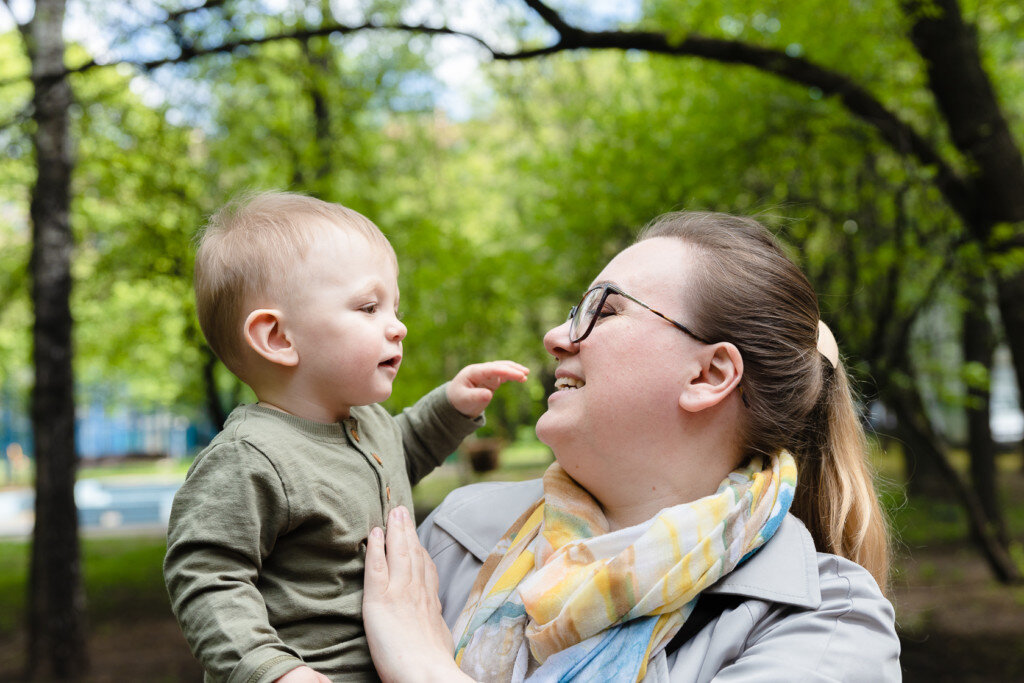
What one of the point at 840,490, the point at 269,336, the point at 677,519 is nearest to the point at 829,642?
the point at 677,519

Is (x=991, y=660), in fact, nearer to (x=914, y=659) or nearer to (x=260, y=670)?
(x=914, y=659)

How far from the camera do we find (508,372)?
221 centimetres

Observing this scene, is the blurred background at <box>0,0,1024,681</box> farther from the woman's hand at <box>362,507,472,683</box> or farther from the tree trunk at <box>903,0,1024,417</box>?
the woman's hand at <box>362,507,472,683</box>

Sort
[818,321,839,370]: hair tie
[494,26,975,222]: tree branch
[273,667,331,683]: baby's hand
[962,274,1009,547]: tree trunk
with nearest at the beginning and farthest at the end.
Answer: [273,667,331,683]: baby's hand → [818,321,839,370]: hair tie → [494,26,975,222]: tree branch → [962,274,1009,547]: tree trunk

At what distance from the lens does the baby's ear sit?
1791mm

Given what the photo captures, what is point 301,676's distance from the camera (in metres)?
1.53

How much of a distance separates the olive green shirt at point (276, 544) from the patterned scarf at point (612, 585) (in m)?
0.30

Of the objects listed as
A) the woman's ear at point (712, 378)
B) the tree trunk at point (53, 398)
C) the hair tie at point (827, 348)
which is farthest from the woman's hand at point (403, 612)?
the tree trunk at point (53, 398)

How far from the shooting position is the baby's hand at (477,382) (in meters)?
2.22

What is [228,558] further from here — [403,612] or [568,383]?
[568,383]

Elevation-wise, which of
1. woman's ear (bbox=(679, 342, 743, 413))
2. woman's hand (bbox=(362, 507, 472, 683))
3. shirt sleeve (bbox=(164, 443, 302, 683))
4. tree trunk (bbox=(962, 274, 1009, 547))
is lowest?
tree trunk (bbox=(962, 274, 1009, 547))

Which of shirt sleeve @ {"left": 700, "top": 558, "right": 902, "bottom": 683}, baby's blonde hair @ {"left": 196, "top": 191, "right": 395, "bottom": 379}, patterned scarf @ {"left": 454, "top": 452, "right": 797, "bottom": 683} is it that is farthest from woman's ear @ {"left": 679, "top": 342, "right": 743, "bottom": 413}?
baby's blonde hair @ {"left": 196, "top": 191, "right": 395, "bottom": 379}

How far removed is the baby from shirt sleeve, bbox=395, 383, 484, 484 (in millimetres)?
240

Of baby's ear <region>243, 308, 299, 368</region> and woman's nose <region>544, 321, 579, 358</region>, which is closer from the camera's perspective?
baby's ear <region>243, 308, 299, 368</region>
